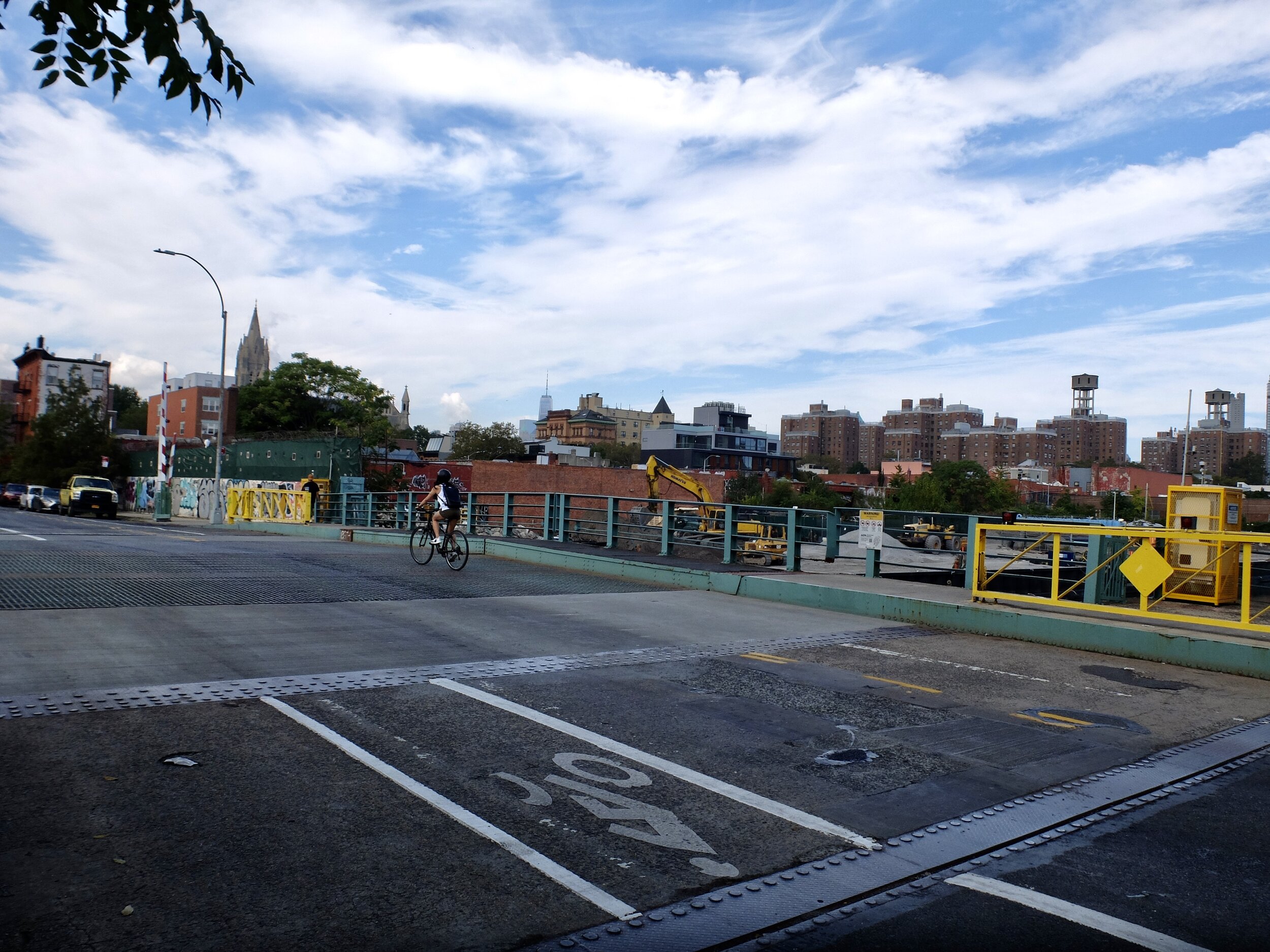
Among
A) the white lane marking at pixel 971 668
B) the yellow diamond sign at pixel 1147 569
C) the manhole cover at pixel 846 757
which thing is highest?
the yellow diamond sign at pixel 1147 569

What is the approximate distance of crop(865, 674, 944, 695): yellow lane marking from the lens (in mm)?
8000

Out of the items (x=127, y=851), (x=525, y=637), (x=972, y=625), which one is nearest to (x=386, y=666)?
(x=525, y=637)

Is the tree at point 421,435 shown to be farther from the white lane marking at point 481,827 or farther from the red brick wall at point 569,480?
the white lane marking at point 481,827

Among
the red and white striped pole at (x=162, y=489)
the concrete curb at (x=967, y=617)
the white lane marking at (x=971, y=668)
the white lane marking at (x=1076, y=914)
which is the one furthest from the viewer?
the red and white striped pole at (x=162, y=489)

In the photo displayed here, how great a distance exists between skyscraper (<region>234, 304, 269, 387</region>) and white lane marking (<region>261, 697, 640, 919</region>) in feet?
543

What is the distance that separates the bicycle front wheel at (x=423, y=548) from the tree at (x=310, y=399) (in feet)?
210

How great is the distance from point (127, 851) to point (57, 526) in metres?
31.7

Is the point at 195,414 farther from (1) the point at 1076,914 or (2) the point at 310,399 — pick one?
(1) the point at 1076,914

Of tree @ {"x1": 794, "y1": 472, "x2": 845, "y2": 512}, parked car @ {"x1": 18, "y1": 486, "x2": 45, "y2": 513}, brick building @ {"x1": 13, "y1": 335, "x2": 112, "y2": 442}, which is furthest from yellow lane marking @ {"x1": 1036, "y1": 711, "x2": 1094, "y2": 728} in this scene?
brick building @ {"x1": 13, "y1": 335, "x2": 112, "y2": 442}

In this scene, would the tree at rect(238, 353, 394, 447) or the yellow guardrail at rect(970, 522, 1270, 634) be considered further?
the tree at rect(238, 353, 394, 447)

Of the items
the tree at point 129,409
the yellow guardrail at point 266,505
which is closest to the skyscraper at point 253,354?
the tree at point 129,409

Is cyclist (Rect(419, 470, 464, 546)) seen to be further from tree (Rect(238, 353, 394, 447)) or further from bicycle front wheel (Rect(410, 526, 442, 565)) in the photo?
tree (Rect(238, 353, 394, 447))

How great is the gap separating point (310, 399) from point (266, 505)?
46980 mm

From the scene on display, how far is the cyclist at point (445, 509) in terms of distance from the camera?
54.7 feet
